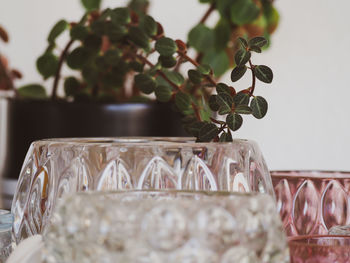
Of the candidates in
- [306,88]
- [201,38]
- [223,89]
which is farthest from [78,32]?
[306,88]

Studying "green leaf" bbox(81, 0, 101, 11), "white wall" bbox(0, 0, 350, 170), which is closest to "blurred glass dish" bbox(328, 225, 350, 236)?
"green leaf" bbox(81, 0, 101, 11)

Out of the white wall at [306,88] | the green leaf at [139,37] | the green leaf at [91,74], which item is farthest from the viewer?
the white wall at [306,88]

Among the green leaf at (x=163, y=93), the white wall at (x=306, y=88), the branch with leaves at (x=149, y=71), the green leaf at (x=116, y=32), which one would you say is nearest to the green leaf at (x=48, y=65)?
the branch with leaves at (x=149, y=71)

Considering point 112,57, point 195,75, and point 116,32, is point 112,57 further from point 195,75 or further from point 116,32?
point 195,75

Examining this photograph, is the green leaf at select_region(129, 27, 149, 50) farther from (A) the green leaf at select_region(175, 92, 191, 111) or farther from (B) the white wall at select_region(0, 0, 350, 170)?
(B) the white wall at select_region(0, 0, 350, 170)

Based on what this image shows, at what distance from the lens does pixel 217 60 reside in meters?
0.52

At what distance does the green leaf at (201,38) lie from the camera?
50 centimetres

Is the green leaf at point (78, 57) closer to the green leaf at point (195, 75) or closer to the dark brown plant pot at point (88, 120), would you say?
the dark brown plant pot at point (88, 120)

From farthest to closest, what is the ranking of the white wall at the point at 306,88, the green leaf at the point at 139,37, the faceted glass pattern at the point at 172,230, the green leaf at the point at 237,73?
the white wall at the point at 306,88 → the green leaf at the point at 139,37 → the green leaf at the point at 237,73 → the faceted glass pattern at the point at 172,230

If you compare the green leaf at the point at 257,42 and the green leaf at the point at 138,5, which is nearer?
the green leaf at the point at 257,42

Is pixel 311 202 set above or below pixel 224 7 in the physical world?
below

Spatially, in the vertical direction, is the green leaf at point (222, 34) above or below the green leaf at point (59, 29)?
above

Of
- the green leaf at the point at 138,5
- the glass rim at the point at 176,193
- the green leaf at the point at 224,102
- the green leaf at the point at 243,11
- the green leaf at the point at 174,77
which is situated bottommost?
the glass rim at the point at 176,193

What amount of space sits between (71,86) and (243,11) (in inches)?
6.4
